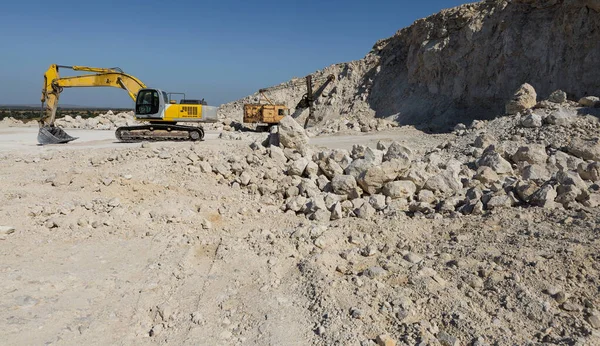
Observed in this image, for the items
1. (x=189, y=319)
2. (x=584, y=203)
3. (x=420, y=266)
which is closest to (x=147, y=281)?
(x=189, y=319)

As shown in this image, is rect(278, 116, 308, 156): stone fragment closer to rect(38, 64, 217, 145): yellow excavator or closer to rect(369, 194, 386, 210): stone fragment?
rect(369, 194, 386, 210): stone fragment

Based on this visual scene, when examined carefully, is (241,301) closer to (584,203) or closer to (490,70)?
(584,203)

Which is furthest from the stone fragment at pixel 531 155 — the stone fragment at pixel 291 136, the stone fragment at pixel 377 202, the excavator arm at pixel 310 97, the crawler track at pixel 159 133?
the excavator arm at pixel 310 97

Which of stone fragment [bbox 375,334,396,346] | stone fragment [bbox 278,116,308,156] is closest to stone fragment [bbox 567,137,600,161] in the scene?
stone fragment [bbox 278,116,308,156]

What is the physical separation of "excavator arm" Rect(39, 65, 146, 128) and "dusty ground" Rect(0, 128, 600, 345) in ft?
19.1

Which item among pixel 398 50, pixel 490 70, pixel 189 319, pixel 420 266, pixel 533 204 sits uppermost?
pixel 398 50

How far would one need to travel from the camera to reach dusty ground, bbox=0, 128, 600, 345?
12.6 ft

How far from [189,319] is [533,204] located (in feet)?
15.5

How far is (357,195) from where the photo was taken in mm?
7809

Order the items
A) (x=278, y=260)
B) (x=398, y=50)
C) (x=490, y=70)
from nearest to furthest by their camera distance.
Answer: (x=278, y=260), (x=490, y=70), (x=398, y=50)

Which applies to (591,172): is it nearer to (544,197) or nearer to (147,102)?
(544,197)

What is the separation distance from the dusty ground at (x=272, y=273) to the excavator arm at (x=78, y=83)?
581cm

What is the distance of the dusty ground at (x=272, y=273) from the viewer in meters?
3.84

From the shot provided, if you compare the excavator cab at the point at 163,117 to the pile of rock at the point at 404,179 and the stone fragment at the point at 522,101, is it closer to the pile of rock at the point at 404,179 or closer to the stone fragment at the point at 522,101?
the pile of rock at the point at 404,179
